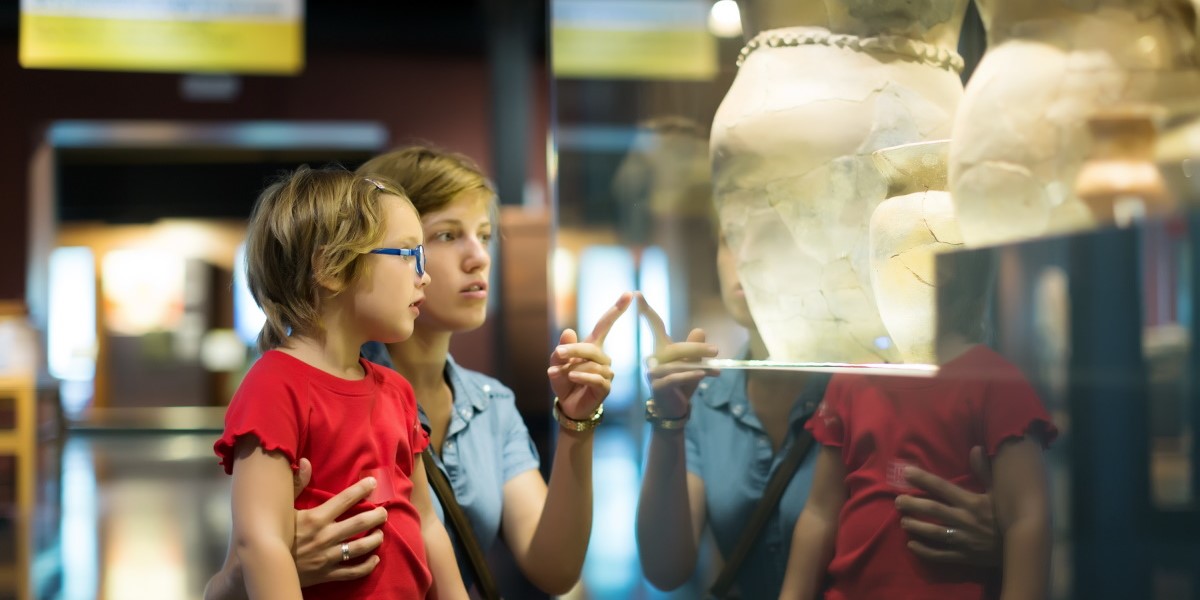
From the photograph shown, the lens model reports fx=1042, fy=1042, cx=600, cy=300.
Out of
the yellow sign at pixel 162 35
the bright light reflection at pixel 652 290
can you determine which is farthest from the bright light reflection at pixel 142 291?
the bright light reflection at pixel 652 290

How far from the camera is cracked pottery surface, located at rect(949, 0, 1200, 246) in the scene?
807 mm

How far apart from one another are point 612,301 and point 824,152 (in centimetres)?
43

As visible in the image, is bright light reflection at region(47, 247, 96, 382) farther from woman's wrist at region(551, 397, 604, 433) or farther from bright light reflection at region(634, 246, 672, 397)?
woman's wrist at region(551, 397, 604, 433)

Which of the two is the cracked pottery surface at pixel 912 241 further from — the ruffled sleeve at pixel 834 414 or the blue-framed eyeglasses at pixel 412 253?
the blue-framed eyeglasses at pixel 412 253

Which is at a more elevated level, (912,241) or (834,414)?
(912,241)

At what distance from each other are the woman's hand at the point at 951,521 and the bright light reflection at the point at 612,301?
0.56 meters

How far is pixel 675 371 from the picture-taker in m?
1.44

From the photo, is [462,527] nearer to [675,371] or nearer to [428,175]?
[675,371]

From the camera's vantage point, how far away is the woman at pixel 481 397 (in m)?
1.38

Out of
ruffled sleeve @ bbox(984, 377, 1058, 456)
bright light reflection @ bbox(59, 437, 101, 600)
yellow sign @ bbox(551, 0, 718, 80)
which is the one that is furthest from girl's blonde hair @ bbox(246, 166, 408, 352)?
bright light reflection @ bbox(59, 437, 101, 600)

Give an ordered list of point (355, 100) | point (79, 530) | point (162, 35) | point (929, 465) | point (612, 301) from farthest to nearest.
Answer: point (355, 100) → point (79, 530) → point (162, 35) → point (612, 301) → point (929, 465)

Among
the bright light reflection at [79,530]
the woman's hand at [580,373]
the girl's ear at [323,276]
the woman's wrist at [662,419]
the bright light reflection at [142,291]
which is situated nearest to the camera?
the girl's ear at [323,276]

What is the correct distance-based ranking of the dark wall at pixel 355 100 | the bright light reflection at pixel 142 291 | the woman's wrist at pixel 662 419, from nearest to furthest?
1. the woman's wrist at pixel 662 419
2. the dark wall at pixel 355 100
3. the bright light reflection at pixel 142 291

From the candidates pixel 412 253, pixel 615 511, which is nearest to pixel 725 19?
pixel 412 253
